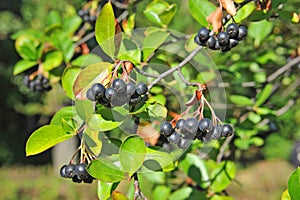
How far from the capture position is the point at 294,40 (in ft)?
5.55

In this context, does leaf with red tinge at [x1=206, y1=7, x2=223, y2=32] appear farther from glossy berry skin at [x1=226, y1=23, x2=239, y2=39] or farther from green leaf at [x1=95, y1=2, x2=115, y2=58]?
green leaf at [x1=95, y1=2, x2=115, y2=58]

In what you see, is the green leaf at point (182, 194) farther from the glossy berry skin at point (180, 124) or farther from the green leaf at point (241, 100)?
the glossy berry skin at point (180, 124)

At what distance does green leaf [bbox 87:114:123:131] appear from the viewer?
786mm

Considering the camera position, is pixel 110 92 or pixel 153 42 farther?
pixel 153 42

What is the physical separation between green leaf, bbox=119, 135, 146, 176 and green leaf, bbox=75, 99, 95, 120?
0.11 m

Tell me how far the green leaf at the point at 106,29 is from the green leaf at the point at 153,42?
0.18m

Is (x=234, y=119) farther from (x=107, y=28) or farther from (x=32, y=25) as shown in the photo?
(x=32, y=25)

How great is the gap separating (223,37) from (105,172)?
294 millimetres

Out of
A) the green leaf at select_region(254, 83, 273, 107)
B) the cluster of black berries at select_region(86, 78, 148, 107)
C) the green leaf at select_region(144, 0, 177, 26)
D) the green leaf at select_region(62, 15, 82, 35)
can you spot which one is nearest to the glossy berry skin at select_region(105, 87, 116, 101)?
the cluster of black berries at select_region(86, 78, 148, 107)

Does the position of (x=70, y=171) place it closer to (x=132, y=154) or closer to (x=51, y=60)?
(x=132, y=154)

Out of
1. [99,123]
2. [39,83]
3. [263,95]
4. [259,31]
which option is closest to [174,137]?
[99,123]

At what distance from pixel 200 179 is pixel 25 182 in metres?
5.97

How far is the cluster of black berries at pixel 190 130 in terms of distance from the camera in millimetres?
768

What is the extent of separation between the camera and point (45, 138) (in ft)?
2.70
